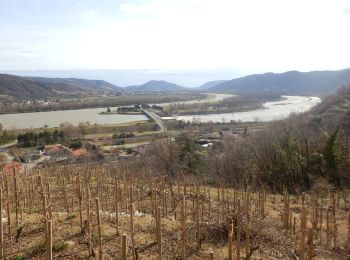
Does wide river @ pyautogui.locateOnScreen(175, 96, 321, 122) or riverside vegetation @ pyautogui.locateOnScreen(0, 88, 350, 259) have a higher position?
riverside vegetation @ pyautogui.locateOnScreen(0, 88, 350, 259)

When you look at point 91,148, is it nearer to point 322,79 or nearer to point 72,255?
point 72,255

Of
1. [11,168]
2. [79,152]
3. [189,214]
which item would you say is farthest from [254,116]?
[189,214]

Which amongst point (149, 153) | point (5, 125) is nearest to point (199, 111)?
point (5, 125)

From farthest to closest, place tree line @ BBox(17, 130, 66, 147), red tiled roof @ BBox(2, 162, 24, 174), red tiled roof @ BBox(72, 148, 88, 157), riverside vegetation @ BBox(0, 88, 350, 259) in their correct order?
tree line @ BBox(17, 130, 66, 147) → red tiled roof @ BBox(72, 148, 88, 157) → red tiled roof @ BBox(2, 162, 24, 174) → riverside vegetation @ BBox(0, 88, 350, 259)

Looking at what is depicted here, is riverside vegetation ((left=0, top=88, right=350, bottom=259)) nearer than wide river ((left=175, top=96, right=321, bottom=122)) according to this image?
Yes

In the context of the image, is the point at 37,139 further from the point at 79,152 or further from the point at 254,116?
the point at 254,116

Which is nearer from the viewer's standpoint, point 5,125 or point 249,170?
point 249,170

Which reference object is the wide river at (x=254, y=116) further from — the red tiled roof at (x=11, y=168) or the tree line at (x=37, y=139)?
the red tiled roof at (x=11, y=168)

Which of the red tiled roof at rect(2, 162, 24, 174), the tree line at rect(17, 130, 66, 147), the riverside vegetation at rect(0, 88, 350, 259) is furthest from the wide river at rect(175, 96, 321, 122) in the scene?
the red tiled roof at rect(2, 162, 24, 174)

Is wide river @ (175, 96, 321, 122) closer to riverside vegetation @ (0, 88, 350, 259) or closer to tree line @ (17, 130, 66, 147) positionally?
tree line @ (17, 130, 66, 147)

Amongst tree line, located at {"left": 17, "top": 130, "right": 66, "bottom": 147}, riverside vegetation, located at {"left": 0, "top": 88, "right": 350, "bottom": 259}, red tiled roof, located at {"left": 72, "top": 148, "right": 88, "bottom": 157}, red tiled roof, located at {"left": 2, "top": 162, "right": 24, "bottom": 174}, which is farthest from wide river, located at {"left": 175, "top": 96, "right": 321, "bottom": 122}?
red tiled roof, located at {"left": 2, "top": 162, "right": 24, "bottom": 174}

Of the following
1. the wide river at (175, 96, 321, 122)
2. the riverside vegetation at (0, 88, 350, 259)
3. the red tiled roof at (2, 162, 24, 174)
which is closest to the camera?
the riverside vegetation at (0, 88, 350, 259)
